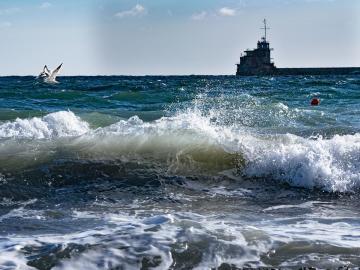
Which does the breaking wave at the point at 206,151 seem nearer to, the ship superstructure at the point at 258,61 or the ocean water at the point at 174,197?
the ocean water at the point at 174,197

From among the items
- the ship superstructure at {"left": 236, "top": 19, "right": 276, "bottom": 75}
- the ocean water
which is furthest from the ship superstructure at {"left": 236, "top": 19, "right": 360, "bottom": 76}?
the ocean water

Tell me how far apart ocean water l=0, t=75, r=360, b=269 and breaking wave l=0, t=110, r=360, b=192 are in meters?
0.02

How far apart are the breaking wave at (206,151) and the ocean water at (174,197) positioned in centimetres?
2

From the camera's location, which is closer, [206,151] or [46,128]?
[206,151]

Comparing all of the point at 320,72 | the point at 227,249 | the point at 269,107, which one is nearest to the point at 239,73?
the point at 320,72

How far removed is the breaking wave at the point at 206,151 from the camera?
850 centimetres

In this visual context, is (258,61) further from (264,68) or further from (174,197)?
(174,197)

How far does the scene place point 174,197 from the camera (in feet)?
24.2

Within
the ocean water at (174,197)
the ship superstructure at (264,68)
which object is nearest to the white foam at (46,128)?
the ocean water at (174,197)

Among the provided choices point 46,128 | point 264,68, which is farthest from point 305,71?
point 46,128

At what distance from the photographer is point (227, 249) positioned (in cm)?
507

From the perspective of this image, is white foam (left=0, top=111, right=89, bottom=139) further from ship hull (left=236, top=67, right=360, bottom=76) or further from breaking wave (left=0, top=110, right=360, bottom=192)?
ship hull (left=236, top=67, right=360, bottom=76)

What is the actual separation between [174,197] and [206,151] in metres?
2.66

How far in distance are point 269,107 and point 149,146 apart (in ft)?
34.5
